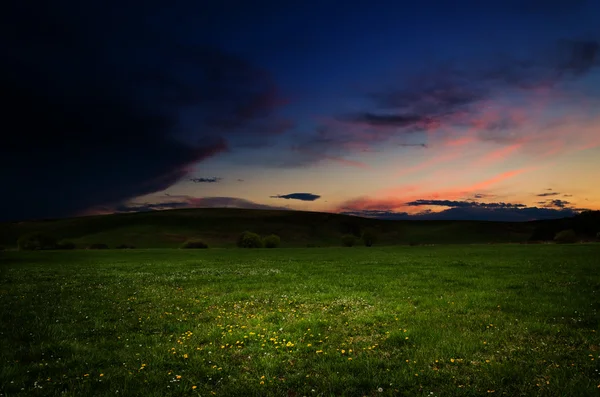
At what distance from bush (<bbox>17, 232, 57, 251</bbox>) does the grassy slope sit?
3476 centimetres

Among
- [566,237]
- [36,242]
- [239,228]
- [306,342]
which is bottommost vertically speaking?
[36,242]

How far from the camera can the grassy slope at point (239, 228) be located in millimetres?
135500

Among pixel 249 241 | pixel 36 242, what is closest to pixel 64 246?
pixel 36 242

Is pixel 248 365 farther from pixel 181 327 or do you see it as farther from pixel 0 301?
pixel 0 301

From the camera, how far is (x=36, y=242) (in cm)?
8550

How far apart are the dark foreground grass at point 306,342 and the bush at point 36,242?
77782mm

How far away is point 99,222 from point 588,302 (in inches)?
6650

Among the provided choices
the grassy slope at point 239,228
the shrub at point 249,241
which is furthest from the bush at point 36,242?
the shrub at point 249,241

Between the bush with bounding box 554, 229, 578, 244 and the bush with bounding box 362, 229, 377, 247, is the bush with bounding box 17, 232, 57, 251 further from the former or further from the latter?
the bush with bounding box 554, 229, 578, 244

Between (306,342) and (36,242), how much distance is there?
95402 millimetres

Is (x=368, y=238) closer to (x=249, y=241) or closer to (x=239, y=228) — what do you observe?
(x=249, y=241)

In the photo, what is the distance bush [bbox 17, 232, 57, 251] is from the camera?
83.8 meters

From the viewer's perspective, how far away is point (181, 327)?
13430mm

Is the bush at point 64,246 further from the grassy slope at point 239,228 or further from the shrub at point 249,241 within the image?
the shrub at point 249,241
